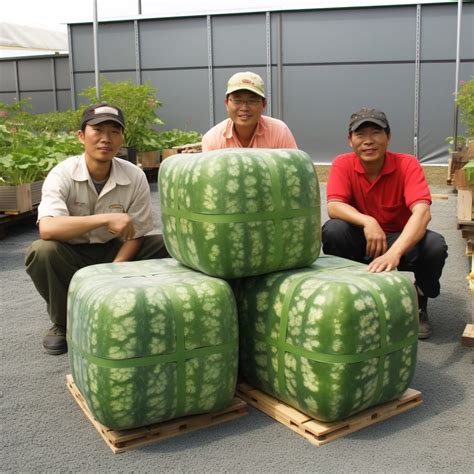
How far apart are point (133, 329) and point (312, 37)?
11.9 meters

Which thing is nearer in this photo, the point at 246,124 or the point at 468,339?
the point at 468,339

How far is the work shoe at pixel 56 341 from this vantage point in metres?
3.46

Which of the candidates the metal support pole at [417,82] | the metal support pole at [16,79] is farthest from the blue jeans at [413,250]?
the metal support pole at [16,79]

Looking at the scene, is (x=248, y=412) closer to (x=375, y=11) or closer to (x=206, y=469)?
(x=206, y=469)

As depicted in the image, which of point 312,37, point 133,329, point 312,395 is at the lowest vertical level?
point 312,395

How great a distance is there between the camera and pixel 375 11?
12.7m

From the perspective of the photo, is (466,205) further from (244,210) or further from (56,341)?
(56,341)

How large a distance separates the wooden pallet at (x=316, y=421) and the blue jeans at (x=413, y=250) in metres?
0.90

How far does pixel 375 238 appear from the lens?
3.39 m

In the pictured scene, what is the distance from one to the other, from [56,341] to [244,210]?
1522mm

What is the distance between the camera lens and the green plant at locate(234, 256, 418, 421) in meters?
2.43

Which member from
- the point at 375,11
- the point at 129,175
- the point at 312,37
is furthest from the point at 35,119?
the point at 129,175

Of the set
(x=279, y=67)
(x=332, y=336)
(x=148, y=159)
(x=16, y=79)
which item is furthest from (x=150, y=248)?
(x=16, y=79)

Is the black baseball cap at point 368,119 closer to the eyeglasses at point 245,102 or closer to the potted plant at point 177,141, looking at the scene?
the eyeglasses at point 245,102
